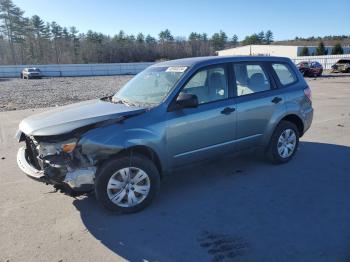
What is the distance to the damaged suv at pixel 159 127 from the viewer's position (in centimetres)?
397

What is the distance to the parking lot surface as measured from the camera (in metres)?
3.42

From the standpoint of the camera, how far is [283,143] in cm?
596

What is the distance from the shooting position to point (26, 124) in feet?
14.7

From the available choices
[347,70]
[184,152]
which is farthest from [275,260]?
[347,70]

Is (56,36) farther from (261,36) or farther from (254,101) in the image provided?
(254,101)

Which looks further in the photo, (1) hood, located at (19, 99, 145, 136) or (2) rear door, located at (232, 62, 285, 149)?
(2) rear door, located at (232, 62, 285, 149)

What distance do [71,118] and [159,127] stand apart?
3.59ft

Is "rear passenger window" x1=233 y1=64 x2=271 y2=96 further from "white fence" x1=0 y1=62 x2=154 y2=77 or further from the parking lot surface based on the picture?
"white fence" x1=0 y1=62 x2=154 y2=77

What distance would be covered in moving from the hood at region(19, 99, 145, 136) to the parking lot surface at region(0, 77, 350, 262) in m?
1.07

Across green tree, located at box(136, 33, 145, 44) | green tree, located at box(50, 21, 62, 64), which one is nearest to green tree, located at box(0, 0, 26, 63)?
green tree, located at box(50, 21, 62, 64)

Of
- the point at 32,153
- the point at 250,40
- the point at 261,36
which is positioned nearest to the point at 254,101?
the point at 32,153

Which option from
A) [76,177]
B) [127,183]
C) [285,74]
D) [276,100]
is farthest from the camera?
[285,74]

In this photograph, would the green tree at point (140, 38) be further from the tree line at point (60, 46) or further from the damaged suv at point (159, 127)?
the damaged suv at point (159, 127)

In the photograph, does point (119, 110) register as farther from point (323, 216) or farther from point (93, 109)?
point (323, 216)
